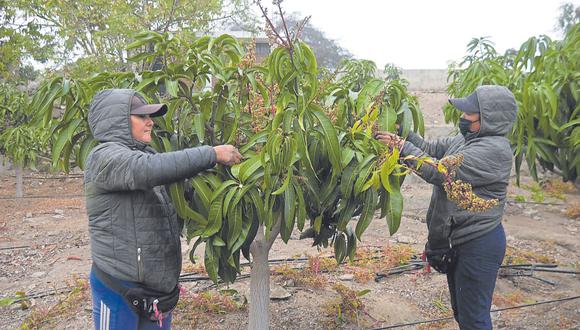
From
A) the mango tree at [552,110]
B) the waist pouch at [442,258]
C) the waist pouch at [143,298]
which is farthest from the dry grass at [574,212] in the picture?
the waist pouch at [143,298]

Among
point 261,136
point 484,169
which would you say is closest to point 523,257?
point 484,169

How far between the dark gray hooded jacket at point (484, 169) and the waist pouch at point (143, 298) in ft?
5.09

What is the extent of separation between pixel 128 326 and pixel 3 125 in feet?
25.0

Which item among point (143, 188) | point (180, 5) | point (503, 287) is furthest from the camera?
point (180, 5)

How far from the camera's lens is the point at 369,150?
2445 mm

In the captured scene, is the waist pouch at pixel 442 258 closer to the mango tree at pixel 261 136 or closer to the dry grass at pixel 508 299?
the mango tree at pixel 261 136

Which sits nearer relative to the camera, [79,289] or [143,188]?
[143,188]

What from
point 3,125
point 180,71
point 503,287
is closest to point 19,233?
point 3,125

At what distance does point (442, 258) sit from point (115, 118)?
2073 mm

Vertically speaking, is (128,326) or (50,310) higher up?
(128,326)

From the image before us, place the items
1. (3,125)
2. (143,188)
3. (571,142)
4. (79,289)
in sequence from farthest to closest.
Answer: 1. (3,125)
2. (79,289)
3. (571,142)
4. (143,188)

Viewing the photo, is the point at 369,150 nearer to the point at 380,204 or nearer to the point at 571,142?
the point at 380,204

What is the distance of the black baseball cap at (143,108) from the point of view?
90.8 inches

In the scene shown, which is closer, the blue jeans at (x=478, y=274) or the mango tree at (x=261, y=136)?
the mango tree at (x=261, y=136)
